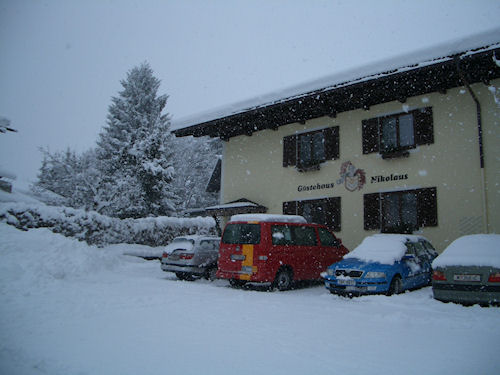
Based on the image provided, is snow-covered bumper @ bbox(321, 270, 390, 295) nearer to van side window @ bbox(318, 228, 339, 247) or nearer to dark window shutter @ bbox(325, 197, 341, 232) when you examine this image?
van side window @ bbox(318, 228, 339, 247)

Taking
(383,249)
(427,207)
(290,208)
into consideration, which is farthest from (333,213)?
(383,249)

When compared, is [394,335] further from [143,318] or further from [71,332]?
[71,332]

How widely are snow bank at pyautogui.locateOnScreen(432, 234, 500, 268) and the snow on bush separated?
48.1 ft

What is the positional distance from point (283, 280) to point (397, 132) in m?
6.66

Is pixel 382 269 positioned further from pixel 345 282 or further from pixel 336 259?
pixel 336 259

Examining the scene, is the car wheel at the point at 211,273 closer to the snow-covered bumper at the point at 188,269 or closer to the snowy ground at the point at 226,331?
the snow-covered bumper at the point at 188,269

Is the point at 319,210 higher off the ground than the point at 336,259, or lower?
higher

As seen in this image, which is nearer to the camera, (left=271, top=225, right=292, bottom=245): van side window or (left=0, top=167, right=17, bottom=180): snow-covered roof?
(left=271, top=225, right=292, bottom=245): van side window

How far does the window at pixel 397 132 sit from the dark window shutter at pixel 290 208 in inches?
136

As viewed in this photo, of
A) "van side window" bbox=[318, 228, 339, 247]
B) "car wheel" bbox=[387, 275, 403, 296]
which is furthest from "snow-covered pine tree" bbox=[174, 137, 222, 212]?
"car wheel" bbox=[387, 275, 403, 296]

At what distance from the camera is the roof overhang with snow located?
11.1 metres

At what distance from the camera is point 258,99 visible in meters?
15.7

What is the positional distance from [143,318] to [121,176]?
23852 mm

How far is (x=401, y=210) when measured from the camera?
12.9 metres
